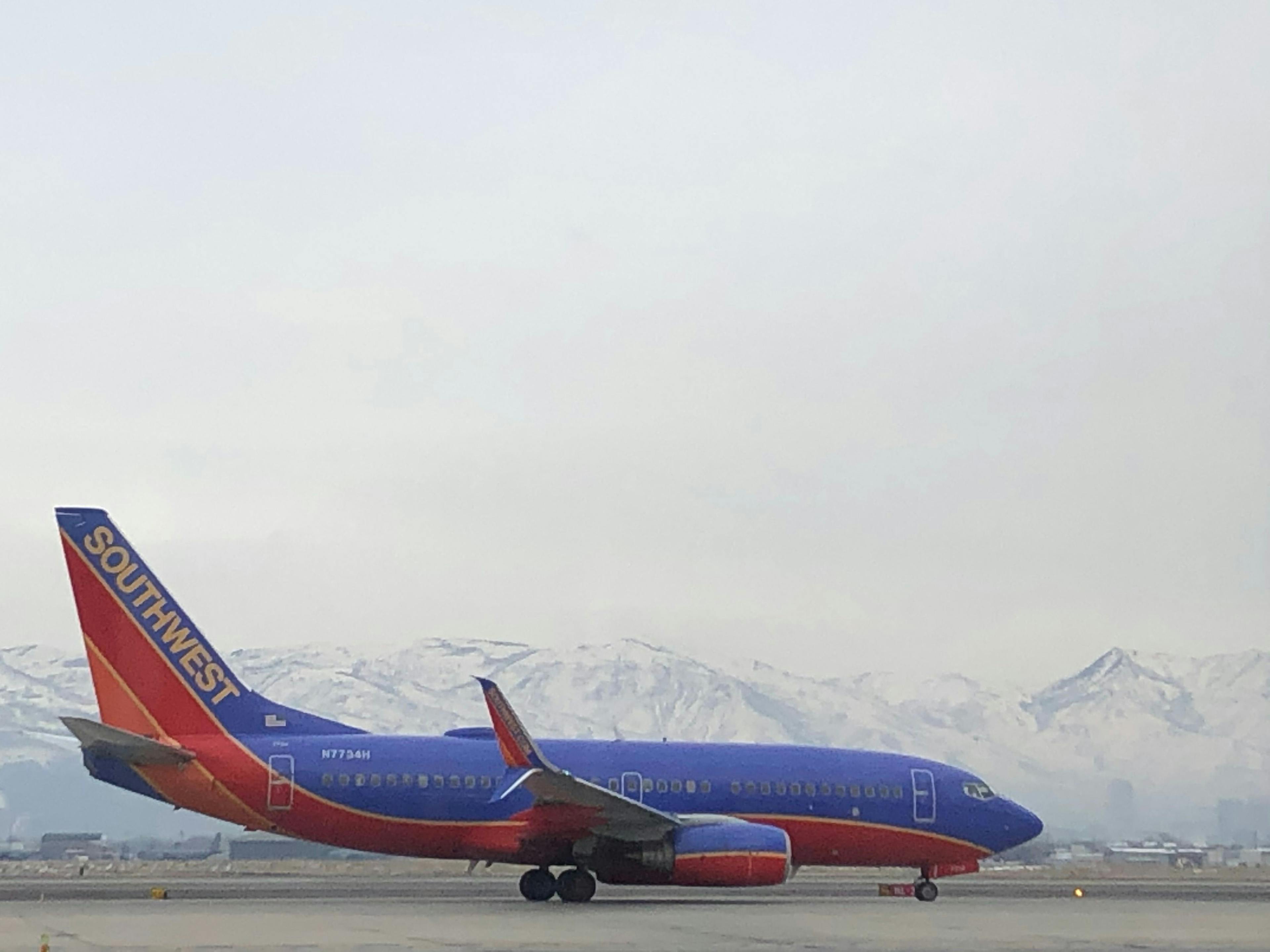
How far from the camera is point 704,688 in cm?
13562

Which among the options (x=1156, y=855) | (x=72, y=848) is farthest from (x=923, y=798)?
(x=72, y=848)

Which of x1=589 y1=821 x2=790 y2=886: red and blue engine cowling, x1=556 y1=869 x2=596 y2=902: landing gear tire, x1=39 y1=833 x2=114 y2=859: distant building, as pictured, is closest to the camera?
x1=589 y1=821 x2=790 y2=886: red and blue engine cowling

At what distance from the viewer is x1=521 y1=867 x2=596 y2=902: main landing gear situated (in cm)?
2761

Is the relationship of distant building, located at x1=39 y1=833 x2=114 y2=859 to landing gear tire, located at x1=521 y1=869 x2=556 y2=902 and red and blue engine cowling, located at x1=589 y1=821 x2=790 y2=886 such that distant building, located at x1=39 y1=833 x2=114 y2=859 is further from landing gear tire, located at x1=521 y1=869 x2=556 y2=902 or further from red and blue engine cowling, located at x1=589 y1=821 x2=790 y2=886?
red and blue engine cowling, located at x1=589 y1=821 x2=790 y2=886

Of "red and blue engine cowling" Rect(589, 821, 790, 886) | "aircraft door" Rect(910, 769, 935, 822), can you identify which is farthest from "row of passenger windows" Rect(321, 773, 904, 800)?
"red and blue engine cowling" Rect(589, 821, 790, 886)

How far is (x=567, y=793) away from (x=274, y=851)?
3596 centimetres

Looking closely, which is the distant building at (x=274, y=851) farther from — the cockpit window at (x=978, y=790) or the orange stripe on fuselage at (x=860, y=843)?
the cockpit window at (x=978, y=790)

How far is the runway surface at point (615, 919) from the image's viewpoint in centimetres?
1894

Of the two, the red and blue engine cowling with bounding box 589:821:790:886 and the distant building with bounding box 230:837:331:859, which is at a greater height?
the distant building with bounding box 230:837:331:859

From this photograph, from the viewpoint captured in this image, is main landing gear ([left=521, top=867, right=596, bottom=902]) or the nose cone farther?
the nose cone

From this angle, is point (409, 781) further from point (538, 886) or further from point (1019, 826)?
point (1019, 826)

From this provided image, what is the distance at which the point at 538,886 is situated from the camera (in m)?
28.0

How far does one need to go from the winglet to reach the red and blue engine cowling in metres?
2.35

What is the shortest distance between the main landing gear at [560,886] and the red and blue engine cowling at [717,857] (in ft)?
3.27
